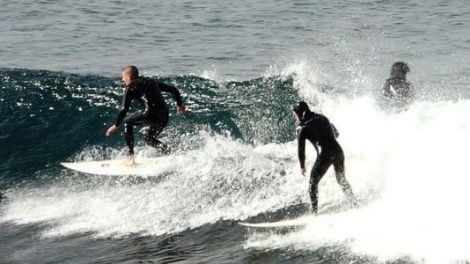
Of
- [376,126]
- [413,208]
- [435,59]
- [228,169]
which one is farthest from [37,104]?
[435,59]

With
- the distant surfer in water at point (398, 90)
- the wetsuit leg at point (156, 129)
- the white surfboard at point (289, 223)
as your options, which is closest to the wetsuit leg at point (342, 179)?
the white surfboard at point (289, 223)

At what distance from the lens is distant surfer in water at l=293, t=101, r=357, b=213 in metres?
10.8

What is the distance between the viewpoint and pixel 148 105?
1298 centimetres

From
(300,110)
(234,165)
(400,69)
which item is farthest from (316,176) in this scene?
(400,69)

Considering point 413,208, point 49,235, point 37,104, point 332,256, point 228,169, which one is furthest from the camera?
point 37,104

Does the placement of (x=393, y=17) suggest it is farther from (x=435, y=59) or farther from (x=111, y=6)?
(x=111, y=6)

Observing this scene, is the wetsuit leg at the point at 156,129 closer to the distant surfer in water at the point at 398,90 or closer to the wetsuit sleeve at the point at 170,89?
the wetsuit sleeve at the point at 170,89

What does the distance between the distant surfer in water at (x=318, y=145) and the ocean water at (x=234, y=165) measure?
1.31 ft

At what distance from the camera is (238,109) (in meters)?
17.9

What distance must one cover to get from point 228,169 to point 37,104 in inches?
283

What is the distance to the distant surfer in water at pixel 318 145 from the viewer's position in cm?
1076

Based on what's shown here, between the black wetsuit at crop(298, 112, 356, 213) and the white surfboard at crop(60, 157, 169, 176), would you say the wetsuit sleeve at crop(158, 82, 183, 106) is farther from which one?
the black wetsuit at crop(298, 112, 356, 213)

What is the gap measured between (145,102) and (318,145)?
11.4ft

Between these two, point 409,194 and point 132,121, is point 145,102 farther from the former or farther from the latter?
point 409,194
